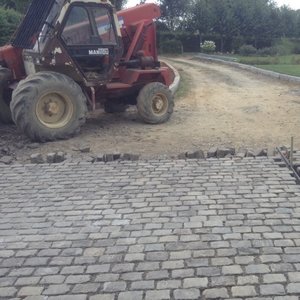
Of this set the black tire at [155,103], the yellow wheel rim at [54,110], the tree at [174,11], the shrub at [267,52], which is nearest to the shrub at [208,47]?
the shrub at [267,52]

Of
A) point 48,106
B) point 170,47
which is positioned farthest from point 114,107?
point 170,47

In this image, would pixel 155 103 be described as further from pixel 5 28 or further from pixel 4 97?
pixel 5 28

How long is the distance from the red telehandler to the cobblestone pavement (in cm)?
263

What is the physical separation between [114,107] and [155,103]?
48.1 inches

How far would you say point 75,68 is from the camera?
354 inches

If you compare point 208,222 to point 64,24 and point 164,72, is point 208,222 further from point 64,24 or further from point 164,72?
point 164,72

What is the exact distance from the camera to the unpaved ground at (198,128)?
8.36m

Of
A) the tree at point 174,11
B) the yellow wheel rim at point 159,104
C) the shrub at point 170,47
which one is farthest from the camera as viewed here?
the tree at point 174,11

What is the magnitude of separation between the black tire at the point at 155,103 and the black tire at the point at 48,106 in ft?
5.69

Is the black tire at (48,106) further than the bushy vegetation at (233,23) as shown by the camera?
No

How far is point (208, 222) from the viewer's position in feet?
14.1

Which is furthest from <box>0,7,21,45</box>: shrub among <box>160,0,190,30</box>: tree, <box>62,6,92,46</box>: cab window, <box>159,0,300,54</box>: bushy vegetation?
<box>160,0,190,30</box>: tree

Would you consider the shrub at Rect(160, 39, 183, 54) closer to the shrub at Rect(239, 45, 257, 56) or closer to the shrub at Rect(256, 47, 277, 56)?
the shrub at Rect(239, 45, 257, 56)

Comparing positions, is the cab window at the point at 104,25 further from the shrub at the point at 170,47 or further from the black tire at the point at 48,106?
the shrub at the point at 170,47
